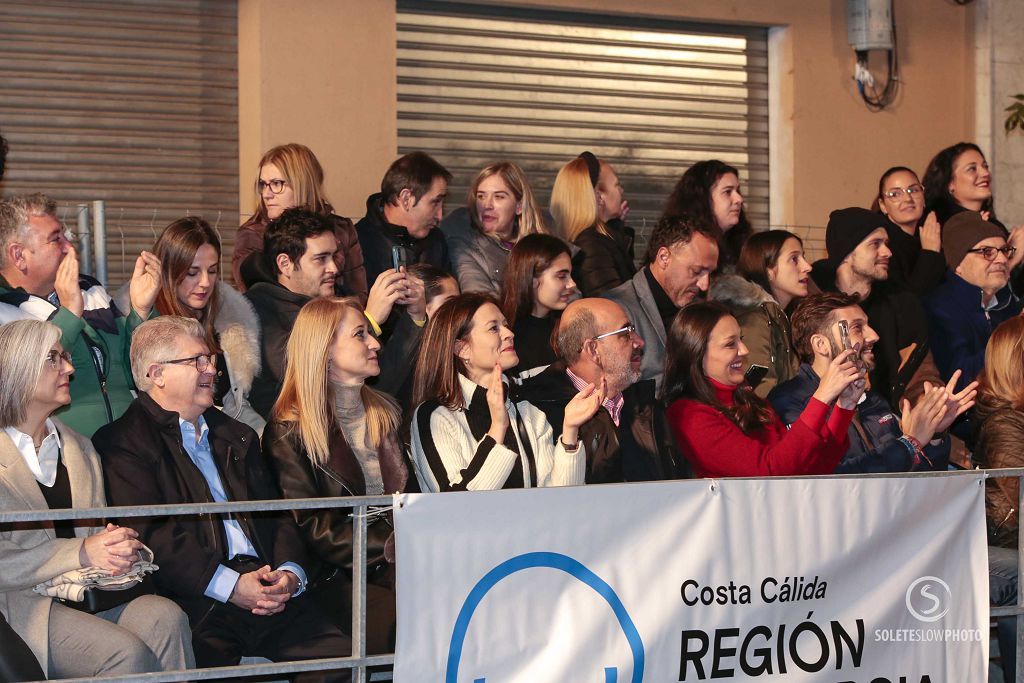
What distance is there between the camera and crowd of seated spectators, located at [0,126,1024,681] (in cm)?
491

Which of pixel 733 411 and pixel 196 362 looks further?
pixel 733 411

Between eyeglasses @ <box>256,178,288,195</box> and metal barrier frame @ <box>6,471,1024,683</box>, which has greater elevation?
eyeglasses @ <box>256,178,288,195</box>

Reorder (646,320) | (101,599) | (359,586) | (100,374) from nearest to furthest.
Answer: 1. (359,586)
2. (101,599)
3. (100,374)
4. (646,320)

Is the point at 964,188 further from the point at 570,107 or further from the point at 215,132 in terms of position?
the point at 215,132

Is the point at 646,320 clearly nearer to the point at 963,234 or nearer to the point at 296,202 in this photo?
the point at 296,202

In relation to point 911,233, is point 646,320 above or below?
below

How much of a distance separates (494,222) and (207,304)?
1726 mm

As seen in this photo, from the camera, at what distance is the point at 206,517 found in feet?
16.6

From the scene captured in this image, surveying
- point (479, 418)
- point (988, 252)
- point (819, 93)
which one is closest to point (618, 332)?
point (479, 418)
